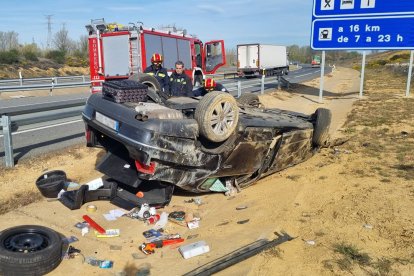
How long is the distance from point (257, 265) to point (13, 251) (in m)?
2.07

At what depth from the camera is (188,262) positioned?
137 inches

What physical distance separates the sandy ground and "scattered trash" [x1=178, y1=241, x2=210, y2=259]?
6 centimetres

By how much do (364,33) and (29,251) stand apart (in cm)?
1427

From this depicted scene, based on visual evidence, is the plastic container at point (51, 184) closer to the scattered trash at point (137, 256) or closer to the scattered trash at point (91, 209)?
the scattered trash at point (91, 209)

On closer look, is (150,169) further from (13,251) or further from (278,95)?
(278,95)

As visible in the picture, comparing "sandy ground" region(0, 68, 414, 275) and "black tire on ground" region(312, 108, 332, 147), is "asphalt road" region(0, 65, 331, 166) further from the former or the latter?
"black tire on ground" region(312, 108, 332, 147)

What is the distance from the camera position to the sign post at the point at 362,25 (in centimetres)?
1373

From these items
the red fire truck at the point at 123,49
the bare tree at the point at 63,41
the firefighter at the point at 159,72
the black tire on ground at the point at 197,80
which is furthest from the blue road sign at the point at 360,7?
the bare tree at the point at 63,41

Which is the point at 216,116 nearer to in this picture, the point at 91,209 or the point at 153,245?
the point at 153,245

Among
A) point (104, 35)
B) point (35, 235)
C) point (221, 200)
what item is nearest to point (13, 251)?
point (35, 235)

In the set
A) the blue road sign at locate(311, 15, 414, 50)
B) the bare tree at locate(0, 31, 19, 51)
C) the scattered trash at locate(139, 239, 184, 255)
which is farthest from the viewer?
the bare tree at locate(0, 31, 19, 51)

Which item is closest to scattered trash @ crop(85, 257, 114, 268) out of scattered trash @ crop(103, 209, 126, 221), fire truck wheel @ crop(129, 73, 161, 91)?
scattered trash @ crop(103, 209, 126, 221)

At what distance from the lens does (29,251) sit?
131 inches

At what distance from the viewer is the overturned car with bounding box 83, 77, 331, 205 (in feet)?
12.9
